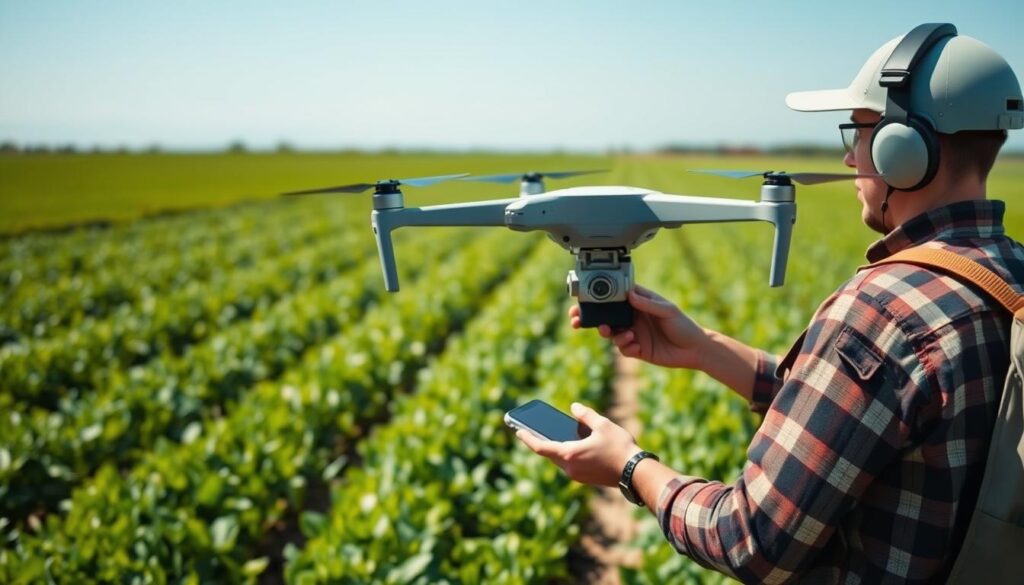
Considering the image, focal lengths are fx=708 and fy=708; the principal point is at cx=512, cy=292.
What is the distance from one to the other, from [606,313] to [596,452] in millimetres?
365

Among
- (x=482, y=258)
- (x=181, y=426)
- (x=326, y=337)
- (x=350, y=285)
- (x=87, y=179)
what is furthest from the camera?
(x=87, y=179)

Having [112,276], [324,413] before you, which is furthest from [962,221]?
[112,276]

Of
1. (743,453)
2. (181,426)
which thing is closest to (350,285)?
(181,426)

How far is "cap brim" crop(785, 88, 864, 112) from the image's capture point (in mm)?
1491

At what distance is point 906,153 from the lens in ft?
4.48

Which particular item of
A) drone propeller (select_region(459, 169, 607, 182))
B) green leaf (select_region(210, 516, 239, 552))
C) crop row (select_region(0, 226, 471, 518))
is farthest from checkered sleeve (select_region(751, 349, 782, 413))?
crop row (select_region(0, 226, 471, 518))

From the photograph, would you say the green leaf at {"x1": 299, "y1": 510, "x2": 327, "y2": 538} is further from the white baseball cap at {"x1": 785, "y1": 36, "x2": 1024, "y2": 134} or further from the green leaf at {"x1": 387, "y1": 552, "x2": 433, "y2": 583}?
the white baseball cap at {"x1": 785, "y1": 36, "x2": 1024, "y2": 134}

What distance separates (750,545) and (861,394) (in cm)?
35

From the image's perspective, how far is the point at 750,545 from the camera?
1335mm

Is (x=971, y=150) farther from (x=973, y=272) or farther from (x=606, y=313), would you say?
(x=606, y=313)

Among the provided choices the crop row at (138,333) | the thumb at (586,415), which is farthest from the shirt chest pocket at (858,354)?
the crop row at (138,333)

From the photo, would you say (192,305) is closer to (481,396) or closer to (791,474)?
(481,396)

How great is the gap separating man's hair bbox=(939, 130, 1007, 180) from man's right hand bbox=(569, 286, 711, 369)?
0.80 metres

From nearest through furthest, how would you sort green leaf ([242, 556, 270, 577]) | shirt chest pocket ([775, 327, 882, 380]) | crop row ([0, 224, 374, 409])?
shirt chest pocket ([775, 327, 882, 380]) → green leaf ([242, 556, 270, 577]) → crop row ([0, 224, 374, 409])
